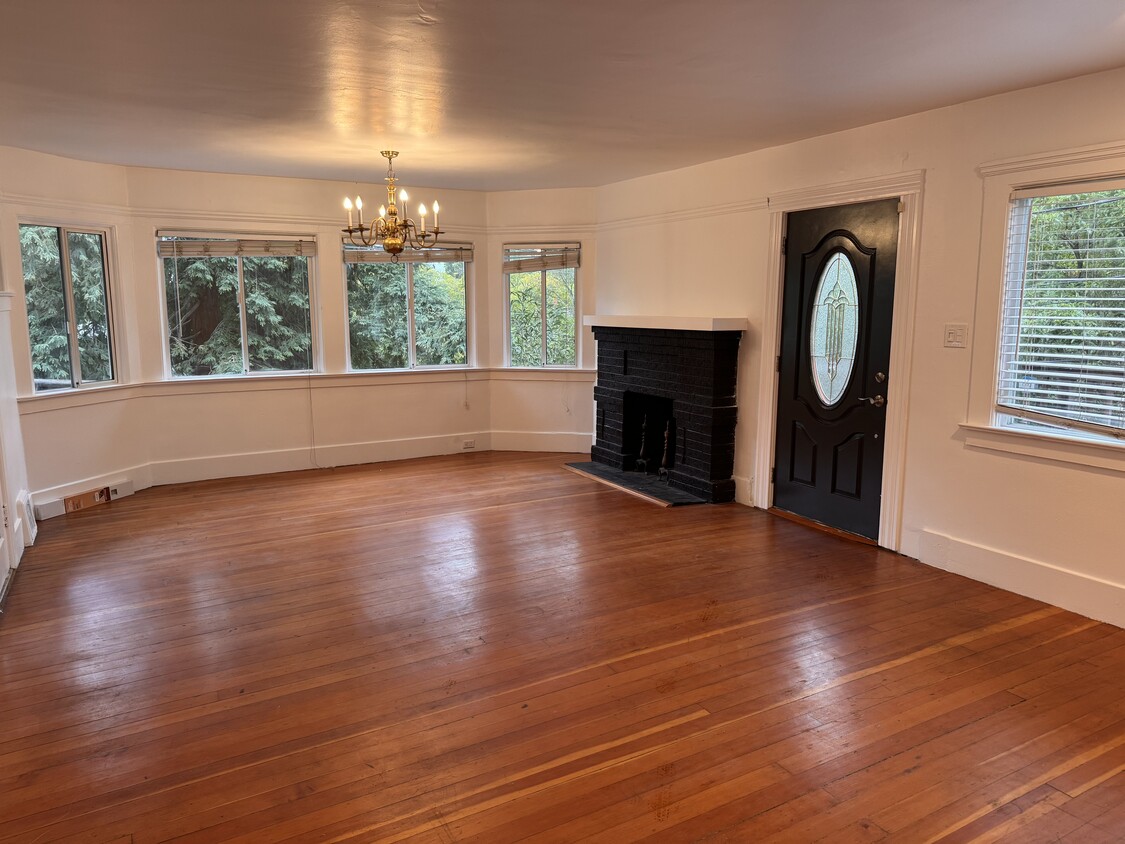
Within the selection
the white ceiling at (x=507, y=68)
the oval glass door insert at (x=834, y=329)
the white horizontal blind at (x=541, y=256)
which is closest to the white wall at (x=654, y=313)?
the white horizontal blind at (x=541, y=256)

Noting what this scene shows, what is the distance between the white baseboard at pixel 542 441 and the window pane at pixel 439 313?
3.02 feet

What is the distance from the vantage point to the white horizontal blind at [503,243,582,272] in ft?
23.8

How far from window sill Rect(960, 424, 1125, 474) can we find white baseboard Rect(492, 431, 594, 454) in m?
3.91

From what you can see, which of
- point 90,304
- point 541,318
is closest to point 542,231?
point 541,318

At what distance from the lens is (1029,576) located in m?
3.85

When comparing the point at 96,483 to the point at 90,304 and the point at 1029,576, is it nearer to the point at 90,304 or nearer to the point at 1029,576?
the point at 90,304

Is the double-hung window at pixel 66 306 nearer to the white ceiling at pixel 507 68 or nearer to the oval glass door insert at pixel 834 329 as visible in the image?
the white ceiling at pixel 507 68

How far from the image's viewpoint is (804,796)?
2.30 metres

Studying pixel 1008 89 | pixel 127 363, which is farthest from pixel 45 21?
pixel 1008 89

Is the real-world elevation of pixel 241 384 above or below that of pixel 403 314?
below

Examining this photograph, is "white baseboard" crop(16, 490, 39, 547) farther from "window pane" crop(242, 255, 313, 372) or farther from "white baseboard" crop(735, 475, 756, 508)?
"white baseboard" crop(735, 475, 756, 508)

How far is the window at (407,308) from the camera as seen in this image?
6984 millimetres

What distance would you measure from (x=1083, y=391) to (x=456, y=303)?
17.5 feet

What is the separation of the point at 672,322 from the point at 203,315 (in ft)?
13.0
